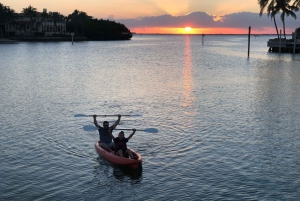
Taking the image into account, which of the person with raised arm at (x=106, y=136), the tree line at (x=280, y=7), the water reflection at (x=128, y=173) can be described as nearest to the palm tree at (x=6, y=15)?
the tree line at (x=280, y=7)

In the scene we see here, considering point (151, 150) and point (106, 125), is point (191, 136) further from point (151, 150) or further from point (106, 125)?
point (106, 125)

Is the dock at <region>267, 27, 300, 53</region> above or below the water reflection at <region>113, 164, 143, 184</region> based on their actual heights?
above

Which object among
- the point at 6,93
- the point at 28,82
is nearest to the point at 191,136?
the point at 6,93

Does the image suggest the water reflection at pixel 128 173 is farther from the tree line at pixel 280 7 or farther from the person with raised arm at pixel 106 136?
the tree line at pixel 280 7

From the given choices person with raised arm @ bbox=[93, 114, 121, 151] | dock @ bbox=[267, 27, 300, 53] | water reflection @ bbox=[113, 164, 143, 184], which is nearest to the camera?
water reflection @ bbox=[113, 164, 143, 184]

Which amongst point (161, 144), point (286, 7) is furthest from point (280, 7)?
point (161, 144)

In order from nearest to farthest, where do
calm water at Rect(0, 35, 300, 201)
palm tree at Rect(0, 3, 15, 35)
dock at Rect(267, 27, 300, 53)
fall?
calm water at Rect(0, 35, 300, 201) → dock at Rect(267, 27, 300, 53) → palm tree at Rect(0, 3, 15, 35)

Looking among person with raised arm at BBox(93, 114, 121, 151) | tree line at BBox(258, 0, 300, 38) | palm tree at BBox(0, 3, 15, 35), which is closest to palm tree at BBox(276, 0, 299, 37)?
tree line at BBox(258, 0, 300, 38)

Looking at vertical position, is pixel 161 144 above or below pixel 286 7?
below

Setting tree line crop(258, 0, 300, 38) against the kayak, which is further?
tree line crop(258, 0, 300, 38)

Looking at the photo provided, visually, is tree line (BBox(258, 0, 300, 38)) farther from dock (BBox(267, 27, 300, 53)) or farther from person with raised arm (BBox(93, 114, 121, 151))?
person with raised arm (BBox(93, 114, 121, 151))

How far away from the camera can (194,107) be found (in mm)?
35906

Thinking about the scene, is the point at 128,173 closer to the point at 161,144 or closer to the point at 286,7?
the point at 161,144

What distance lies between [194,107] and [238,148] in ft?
41.2
